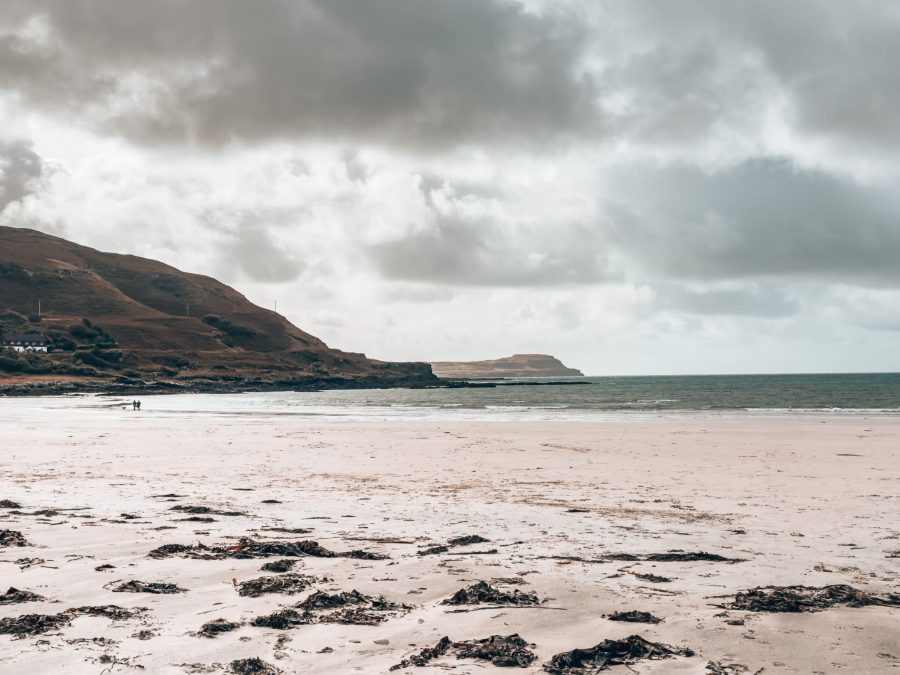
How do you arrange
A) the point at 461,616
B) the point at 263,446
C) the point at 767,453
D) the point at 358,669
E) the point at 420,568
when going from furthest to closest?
1. the point at 263,446
2. the point at 767,453
3. the point at 420,568
4. the point at 461,616
5. the point at 358,669

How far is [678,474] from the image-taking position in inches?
742

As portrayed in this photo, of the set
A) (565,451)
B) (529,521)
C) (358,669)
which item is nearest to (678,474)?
(565,451)

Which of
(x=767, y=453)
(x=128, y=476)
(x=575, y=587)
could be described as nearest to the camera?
(x=575, y=587)

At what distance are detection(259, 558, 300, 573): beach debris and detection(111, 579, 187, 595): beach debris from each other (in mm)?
1071

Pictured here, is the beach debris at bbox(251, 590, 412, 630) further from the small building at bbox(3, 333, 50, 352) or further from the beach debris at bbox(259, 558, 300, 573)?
the small building at bbox(3, 333, 50, 352)

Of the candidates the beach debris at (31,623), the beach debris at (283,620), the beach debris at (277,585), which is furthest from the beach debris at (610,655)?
the beach debris at (31,623)

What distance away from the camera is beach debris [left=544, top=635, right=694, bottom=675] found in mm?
5348

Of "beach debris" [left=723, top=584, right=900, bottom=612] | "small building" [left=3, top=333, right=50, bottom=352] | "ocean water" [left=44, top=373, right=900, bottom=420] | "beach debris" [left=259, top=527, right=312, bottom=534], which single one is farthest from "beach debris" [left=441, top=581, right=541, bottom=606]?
"small building" [left=3, top=333, right=50, bottom=352]

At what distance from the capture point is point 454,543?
9625mm

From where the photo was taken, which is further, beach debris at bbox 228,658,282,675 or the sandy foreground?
the sandy foreground

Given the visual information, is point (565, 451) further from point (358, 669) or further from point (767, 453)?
point (358, 669)

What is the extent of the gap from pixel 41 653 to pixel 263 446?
21.7m

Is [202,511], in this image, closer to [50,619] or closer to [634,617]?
[50,619]

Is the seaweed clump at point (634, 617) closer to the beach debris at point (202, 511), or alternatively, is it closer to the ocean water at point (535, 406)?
the beach debris at point (202, 511)
